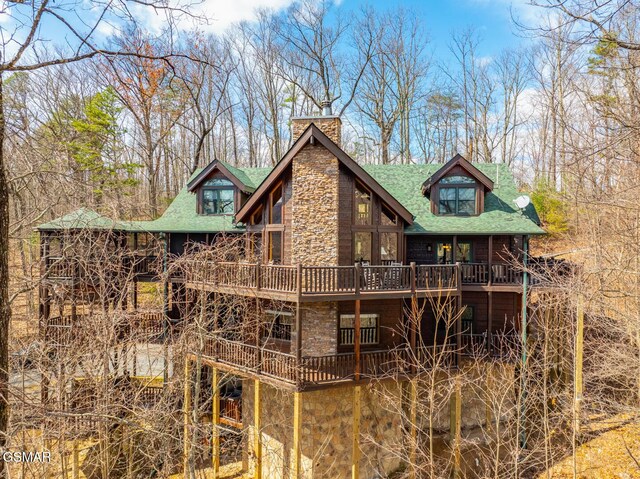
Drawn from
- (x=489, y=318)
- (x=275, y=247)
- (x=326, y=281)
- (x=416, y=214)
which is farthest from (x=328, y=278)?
(x=489, y=318)

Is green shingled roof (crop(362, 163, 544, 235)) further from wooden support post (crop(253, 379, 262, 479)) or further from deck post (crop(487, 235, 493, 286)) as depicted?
wooden support post (crop(253, 379, 262, 479))

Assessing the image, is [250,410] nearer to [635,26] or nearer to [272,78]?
[635,26]

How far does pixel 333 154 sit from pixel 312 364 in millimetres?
7445

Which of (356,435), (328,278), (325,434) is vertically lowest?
(325,434)

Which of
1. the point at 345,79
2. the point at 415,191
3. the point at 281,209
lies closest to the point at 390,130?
the point at 345,79

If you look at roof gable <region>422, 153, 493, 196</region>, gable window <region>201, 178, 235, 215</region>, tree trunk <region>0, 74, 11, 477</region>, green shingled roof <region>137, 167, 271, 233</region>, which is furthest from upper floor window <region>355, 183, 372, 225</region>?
tree trunk <region>0, 74, 11, 477</region>

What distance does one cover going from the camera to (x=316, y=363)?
1221 centimetres

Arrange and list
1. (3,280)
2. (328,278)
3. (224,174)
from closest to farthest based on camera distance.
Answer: (3,280)
(328,278)
(224,174)

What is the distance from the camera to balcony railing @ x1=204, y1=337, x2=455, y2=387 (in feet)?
39.0

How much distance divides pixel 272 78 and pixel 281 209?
2487cm

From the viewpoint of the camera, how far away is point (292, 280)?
12.1 metres

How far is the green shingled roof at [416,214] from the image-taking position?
15.7 metres

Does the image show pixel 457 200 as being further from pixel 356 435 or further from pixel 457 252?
pixel 356 435

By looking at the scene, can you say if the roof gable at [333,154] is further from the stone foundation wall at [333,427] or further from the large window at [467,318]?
the stone foundation wall at [333,427]
